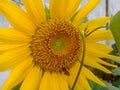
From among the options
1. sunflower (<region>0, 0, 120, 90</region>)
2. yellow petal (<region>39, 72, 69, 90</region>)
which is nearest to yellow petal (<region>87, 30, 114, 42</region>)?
sunflower (<region>0, 0, 120, 90</region>)

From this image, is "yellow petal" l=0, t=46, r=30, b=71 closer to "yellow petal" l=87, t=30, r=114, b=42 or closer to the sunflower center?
the sunflower center

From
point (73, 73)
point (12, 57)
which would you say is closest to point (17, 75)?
point (12, 57)

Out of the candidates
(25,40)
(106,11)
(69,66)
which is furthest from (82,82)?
(106,11)

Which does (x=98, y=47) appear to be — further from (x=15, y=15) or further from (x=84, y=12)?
(x=15, y=15)

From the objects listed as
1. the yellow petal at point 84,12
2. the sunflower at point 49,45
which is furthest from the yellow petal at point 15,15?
the yellow petal at point 84,12

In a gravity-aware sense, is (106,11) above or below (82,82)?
above

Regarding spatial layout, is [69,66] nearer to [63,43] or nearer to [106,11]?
[63,43]

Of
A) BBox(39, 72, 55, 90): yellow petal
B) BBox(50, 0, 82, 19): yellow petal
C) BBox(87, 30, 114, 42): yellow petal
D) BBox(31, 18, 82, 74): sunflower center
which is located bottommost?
BBox(39, 72, 55, 90): yellow petal
